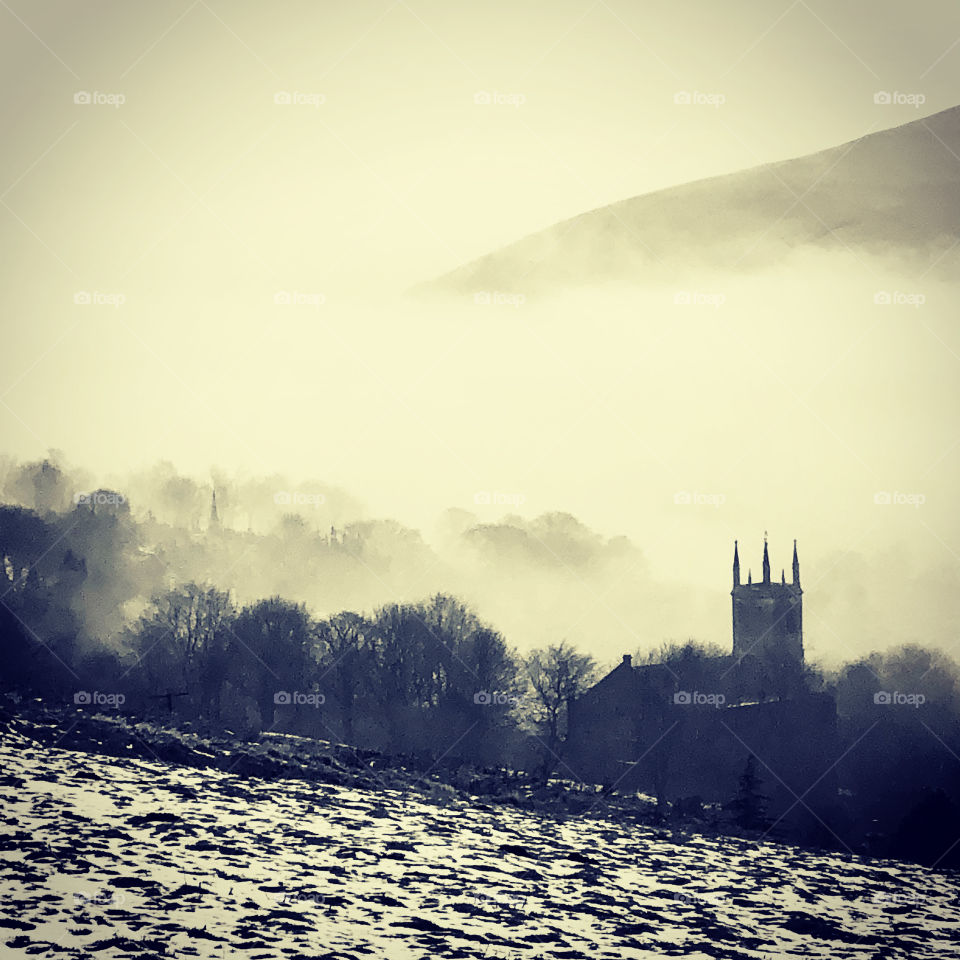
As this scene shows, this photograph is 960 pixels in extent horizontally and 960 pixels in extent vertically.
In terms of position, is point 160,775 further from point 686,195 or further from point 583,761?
point 583,761

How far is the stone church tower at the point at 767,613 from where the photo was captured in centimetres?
9694

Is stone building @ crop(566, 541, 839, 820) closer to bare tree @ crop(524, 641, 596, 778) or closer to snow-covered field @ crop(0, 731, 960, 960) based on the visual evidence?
bare tree @ crop(524, 641, 596, 778)

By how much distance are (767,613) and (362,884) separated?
89450 mm

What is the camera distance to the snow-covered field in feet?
46.5

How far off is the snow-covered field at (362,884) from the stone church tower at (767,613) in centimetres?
7516

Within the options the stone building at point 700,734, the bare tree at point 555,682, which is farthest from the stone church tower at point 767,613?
the bare tree at point 555,682

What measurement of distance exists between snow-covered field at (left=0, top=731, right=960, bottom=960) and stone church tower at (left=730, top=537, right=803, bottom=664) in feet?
247

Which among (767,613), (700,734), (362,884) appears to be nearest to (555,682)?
(700,734)

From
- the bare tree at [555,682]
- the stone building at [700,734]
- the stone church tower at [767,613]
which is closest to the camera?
the stone building at [700,734]

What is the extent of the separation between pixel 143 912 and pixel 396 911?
3.68m

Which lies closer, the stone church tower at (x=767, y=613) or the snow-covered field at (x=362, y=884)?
the snow-covered field at (x=362, y=884)

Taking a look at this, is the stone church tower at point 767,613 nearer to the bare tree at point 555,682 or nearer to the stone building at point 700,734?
the stone building at point 700,734

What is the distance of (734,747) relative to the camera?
178ft

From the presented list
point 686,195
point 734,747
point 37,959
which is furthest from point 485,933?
point 734,747
